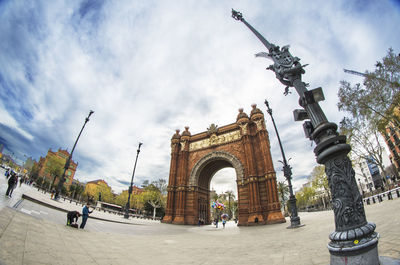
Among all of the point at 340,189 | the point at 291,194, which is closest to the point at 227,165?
the point at 291,194

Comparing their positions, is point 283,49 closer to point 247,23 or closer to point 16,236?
point 247,23

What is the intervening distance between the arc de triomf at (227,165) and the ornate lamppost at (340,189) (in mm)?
16263

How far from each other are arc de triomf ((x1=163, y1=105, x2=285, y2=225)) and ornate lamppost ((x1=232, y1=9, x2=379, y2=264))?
1626 centimetres

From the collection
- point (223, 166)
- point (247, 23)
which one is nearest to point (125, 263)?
point (247, 23)

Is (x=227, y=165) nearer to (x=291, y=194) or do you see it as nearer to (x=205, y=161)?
(x=205, y=161)

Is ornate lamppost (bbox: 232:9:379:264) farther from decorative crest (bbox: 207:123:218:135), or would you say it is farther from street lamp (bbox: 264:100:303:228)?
decorative crest (bbox: 207:123:218:135)

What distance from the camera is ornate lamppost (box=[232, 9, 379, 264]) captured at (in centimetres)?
188

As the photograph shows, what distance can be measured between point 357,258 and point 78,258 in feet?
14.6

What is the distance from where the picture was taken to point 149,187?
145 feet

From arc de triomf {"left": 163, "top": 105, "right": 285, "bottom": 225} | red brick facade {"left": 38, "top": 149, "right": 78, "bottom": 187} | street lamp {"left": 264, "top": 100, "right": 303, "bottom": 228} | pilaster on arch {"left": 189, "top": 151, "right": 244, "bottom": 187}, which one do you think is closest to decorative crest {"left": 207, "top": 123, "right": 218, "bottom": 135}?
arc de triomf {"left": 163, "top": 105, "right": 285, "bottom": 225}

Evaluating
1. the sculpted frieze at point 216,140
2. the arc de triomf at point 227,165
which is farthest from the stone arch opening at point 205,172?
the sculpted frieze at point 216,140

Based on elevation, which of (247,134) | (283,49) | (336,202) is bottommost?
(336,202)

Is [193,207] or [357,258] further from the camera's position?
[193,207]

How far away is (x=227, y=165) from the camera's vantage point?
80.5 feet
